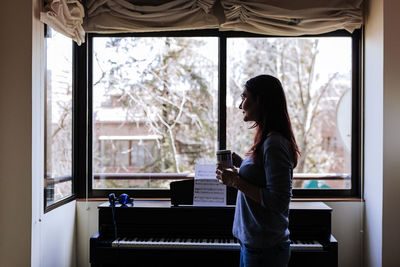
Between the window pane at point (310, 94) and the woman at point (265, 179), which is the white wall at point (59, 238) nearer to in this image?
the window pane at point (310, 94)

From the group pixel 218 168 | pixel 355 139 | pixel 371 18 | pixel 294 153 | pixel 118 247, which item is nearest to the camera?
pixel 294 153

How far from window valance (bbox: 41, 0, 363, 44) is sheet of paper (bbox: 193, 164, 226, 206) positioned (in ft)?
4.01

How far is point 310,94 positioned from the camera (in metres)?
3.41

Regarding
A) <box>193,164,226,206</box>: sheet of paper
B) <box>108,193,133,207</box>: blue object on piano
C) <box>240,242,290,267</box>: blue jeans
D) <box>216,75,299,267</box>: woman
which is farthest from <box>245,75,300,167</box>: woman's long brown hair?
<box>108,193,133,207</box>: blue object on piano

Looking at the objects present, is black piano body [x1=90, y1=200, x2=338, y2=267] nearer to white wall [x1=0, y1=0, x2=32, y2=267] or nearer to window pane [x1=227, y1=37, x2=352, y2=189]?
white wall [x1=0, y1=0, x2=32, y2=267]

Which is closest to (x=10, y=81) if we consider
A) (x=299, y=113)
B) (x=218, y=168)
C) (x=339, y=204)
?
(x=218, y=168)

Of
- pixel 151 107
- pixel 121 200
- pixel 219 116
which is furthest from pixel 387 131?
pixel 121 200

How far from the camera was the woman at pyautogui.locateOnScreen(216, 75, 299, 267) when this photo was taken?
5.27ft

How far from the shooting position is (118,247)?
8.69 ft

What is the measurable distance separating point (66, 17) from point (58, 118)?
0.75m

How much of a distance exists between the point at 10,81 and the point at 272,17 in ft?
6.50

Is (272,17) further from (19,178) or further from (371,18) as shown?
(19,178)

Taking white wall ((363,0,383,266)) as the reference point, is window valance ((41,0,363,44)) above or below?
above

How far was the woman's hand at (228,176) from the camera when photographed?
5.65 ft
